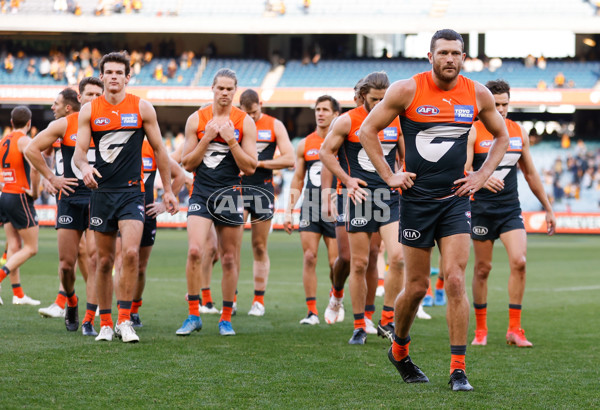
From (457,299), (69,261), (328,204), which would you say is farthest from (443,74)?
(69,261)

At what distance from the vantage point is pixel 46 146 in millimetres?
8453

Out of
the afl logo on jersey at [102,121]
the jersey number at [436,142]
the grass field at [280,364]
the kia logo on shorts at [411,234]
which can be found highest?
the afl logo on jersey at [102,121]

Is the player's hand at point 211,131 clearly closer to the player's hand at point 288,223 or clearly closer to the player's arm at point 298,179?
the player's hand at point 288,223

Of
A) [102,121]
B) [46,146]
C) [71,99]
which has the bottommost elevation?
[46,146]

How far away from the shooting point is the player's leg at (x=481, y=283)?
8.38 meters

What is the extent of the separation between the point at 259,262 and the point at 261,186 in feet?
3.18

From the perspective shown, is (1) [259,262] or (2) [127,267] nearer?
(2) [127,267]

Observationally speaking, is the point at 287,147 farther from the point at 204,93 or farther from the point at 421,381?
the point at 204,93

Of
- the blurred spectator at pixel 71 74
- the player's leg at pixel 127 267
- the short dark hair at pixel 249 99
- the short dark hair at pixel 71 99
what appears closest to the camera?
the player's leg at pixel 127 267

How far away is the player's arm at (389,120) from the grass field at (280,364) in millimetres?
1450

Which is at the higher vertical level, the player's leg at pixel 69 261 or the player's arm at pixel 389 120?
the player's arm at pixel 389 120

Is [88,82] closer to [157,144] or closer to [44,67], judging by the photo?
[157,144]

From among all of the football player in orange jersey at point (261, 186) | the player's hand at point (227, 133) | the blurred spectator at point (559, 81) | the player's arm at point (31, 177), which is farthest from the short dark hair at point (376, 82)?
the blurred spectator at point (559, 81)

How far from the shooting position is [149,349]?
7434mm
